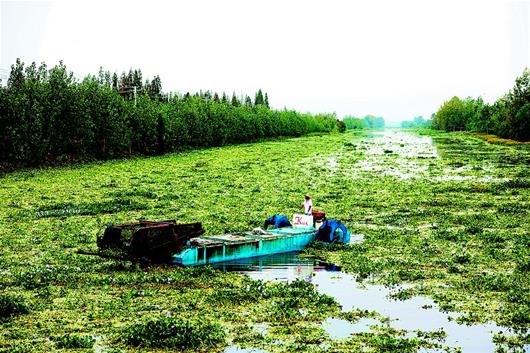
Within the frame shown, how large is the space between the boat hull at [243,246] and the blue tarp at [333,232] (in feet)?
0.91

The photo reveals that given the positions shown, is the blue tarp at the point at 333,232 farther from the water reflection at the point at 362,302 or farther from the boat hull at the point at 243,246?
the water reflection at the point at 362,302

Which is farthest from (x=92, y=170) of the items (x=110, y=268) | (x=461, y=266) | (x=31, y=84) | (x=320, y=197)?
(x=461, y=266)

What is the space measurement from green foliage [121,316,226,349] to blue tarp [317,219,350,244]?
9234 mm

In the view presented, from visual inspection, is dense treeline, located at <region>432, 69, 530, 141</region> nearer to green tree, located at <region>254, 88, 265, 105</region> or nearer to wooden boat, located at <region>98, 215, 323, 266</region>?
green tree, located at <region>254, 88, 265, 105</region>

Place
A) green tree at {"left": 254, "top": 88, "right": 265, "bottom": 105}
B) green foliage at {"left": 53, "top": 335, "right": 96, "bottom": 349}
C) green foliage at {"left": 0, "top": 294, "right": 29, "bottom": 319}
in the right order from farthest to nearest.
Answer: green tree at {"left": 254, "top": 88, "right": 265, "bottom": 105} → green foliage at {"left": 0, "top": 294, "right": 29, "bottom": 319} → green foliage at {"left": 53, "top": 335, "right": 96, "bottom": 349}

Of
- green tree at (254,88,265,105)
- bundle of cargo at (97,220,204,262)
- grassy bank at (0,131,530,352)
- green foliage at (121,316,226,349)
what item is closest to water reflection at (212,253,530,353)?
grassy bank at (0,131,530,352)

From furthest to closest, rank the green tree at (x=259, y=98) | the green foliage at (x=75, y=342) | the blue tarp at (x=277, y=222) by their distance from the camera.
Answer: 1. the green tree at (x=259, y=98)
2. the blue tarp at (x=277, y=222)
3. the green foliage at (x=75, y=342)

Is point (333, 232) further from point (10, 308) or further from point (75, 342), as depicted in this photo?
point (75, 342)

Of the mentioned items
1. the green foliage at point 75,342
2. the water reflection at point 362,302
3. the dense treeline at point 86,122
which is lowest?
the water reflection at point 362,302

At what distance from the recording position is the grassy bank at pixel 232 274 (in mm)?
11109

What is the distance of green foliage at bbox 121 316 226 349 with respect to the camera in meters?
10.4

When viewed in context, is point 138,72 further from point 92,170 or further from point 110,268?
point 110,268

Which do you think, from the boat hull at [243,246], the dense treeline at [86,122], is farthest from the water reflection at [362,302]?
the dense treeline at [86,122]

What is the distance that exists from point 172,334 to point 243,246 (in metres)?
6.91
